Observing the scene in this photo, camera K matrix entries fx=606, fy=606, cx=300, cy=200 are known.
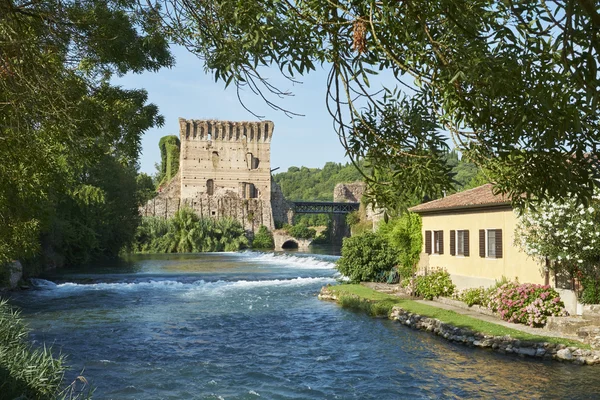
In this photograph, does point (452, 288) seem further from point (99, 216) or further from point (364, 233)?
point (99, 216)

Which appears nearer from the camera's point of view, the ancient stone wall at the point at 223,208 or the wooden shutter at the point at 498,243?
the wooden shutter at the point at 498,243

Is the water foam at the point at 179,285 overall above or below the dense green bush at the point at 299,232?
below

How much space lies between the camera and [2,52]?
576cm

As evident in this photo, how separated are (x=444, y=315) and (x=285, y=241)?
45626 millimetres

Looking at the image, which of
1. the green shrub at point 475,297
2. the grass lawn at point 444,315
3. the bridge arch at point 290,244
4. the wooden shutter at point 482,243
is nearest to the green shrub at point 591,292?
the grass lawn at point 444,315

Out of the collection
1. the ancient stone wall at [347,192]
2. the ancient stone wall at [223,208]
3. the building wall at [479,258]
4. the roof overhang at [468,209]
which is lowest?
the building wall at [479,258]

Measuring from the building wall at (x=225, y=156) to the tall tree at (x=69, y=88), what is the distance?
53.0m

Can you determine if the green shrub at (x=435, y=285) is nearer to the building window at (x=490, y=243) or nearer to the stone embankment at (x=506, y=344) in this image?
the building window at (x=490, y=243)

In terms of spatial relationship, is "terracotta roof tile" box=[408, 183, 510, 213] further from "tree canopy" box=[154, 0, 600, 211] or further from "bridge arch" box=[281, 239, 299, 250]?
"bridge arch" box=[281, 239, 299, 250]

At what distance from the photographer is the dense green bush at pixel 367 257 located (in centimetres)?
2148

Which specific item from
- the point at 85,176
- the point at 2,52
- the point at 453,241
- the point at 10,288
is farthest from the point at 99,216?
the point at 2,52

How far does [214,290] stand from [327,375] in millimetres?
12751

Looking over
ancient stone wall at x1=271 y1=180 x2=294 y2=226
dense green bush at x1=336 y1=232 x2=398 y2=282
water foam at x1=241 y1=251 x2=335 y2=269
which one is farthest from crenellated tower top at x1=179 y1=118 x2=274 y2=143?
dense green bush at x1=336 y1=232 x2=398 y2=282

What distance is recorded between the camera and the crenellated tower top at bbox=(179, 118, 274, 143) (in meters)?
61.5
